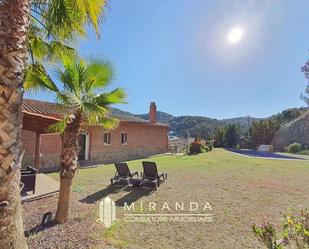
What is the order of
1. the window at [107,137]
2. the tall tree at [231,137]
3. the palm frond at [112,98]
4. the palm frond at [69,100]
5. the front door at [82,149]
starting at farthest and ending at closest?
1. the tall tree at [231,137]
2. the window at [107,137]
3. the front door at [82,149]
4. the palm frond at [112,98]
5. the palm frond at [69,100]

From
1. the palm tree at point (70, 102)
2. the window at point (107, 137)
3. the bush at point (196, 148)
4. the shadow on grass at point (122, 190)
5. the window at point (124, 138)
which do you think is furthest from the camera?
the bush at point (196, 148)

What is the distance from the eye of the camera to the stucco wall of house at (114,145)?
17769 mm

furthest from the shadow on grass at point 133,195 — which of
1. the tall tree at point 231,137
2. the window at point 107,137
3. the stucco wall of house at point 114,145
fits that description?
the tall tree at point 231,137

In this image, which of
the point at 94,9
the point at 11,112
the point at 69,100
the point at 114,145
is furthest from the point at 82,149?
the point at 11,112

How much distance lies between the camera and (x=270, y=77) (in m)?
22.1

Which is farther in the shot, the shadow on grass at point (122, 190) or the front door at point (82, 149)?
the front door at point (82, 149)

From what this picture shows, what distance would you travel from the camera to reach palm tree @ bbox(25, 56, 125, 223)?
20.3 ft

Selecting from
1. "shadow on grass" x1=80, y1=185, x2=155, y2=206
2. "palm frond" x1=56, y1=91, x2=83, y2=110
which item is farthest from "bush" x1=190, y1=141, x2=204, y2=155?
"palm frond" x1=56, y1=91, x2=83, y2=110

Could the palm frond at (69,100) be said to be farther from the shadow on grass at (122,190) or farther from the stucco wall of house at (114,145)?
the stucco wall of house at (114,145)

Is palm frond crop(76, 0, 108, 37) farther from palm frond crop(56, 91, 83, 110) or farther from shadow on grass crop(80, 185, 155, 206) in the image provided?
shadow on grass crop(80, 185, 155, 206)

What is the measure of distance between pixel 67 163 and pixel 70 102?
1515 mm

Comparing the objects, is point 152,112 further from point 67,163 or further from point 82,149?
point 67,163

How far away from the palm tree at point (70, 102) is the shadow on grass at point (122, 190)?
2475 mm

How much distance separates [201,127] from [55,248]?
2774 inches
